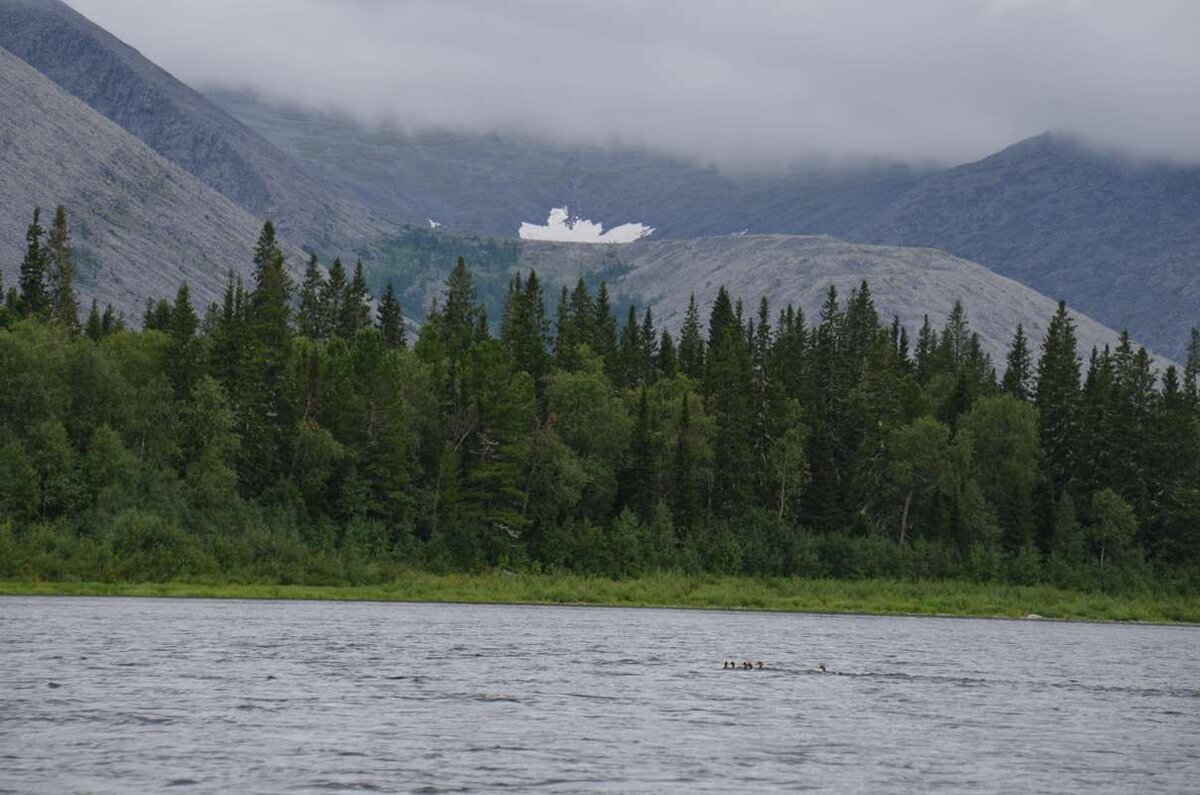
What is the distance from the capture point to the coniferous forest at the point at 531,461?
379ft

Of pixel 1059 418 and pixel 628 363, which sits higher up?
pixel 628 363

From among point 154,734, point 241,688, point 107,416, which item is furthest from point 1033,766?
point 107,416

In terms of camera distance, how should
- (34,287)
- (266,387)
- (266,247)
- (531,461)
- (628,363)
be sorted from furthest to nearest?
(628,363), (266,247), (34,287), (531,461), (266,387)

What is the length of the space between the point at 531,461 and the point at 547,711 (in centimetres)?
9465

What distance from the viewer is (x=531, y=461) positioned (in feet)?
454

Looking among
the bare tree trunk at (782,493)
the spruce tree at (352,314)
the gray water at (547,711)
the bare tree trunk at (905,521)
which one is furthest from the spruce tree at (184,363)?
the bare tree trunk at (905,521)

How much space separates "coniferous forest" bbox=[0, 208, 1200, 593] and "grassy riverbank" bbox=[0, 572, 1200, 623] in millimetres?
4575

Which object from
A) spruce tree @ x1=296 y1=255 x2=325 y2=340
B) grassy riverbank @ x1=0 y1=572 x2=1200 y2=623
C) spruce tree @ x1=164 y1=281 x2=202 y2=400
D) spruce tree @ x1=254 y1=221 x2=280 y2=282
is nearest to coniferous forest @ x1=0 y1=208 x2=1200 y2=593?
spruce tree @ x1=164 y1=281 x2=202 y2=400

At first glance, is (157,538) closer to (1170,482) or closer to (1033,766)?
(1033,766)

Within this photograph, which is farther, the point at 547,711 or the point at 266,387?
the point at 266,387

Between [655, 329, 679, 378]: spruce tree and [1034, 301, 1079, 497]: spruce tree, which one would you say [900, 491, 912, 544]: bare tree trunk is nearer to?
[1034, 301, 1079, 497]: spruce tree

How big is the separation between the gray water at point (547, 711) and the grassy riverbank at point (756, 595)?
27.9 meters

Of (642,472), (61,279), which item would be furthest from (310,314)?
(642,472)

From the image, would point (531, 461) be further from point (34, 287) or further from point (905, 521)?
point (34, 287)
